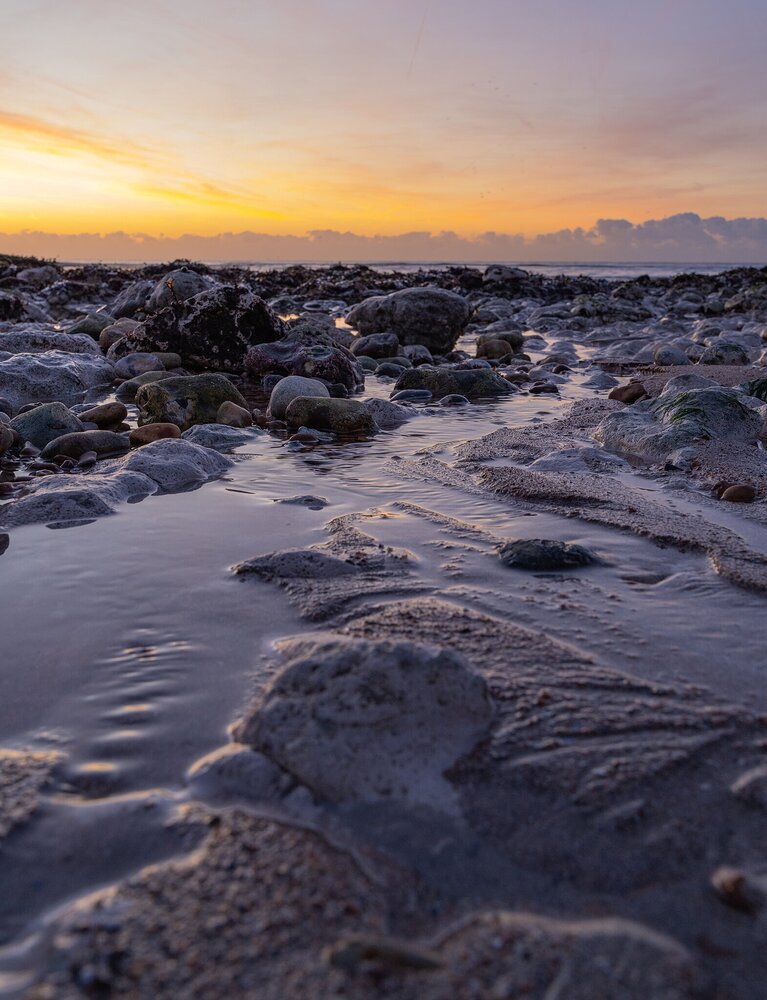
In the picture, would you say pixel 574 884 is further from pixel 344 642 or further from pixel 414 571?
pixel 414 571

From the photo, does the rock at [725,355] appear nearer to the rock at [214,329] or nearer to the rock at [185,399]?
the rock at [214,329]

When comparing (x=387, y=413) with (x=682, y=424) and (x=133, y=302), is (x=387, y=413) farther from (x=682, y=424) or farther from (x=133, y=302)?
(x=133, y=302)

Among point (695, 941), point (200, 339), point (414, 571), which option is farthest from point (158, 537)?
point (200, 339)

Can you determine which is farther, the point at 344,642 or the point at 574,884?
the point at 344,642

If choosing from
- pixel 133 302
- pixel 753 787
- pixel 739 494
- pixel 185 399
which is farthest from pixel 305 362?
pixel 753 787

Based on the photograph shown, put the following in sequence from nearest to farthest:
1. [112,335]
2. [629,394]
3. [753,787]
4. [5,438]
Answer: [753,787] < [5,438] < [629,394] < [112,335]

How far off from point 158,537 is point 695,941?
253cm

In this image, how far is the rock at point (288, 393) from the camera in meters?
6.07

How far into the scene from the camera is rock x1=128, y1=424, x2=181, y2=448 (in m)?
5.12

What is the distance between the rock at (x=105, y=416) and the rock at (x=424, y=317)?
5867 mm

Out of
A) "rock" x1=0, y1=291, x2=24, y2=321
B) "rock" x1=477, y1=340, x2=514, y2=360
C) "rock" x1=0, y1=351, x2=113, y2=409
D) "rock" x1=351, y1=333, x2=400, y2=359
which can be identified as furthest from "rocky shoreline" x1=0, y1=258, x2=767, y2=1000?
"rock" x1=0, y1=291, x2=24, y2=321

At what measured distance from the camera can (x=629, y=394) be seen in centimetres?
679

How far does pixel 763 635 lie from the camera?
2221mm

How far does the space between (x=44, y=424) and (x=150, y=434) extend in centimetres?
74
